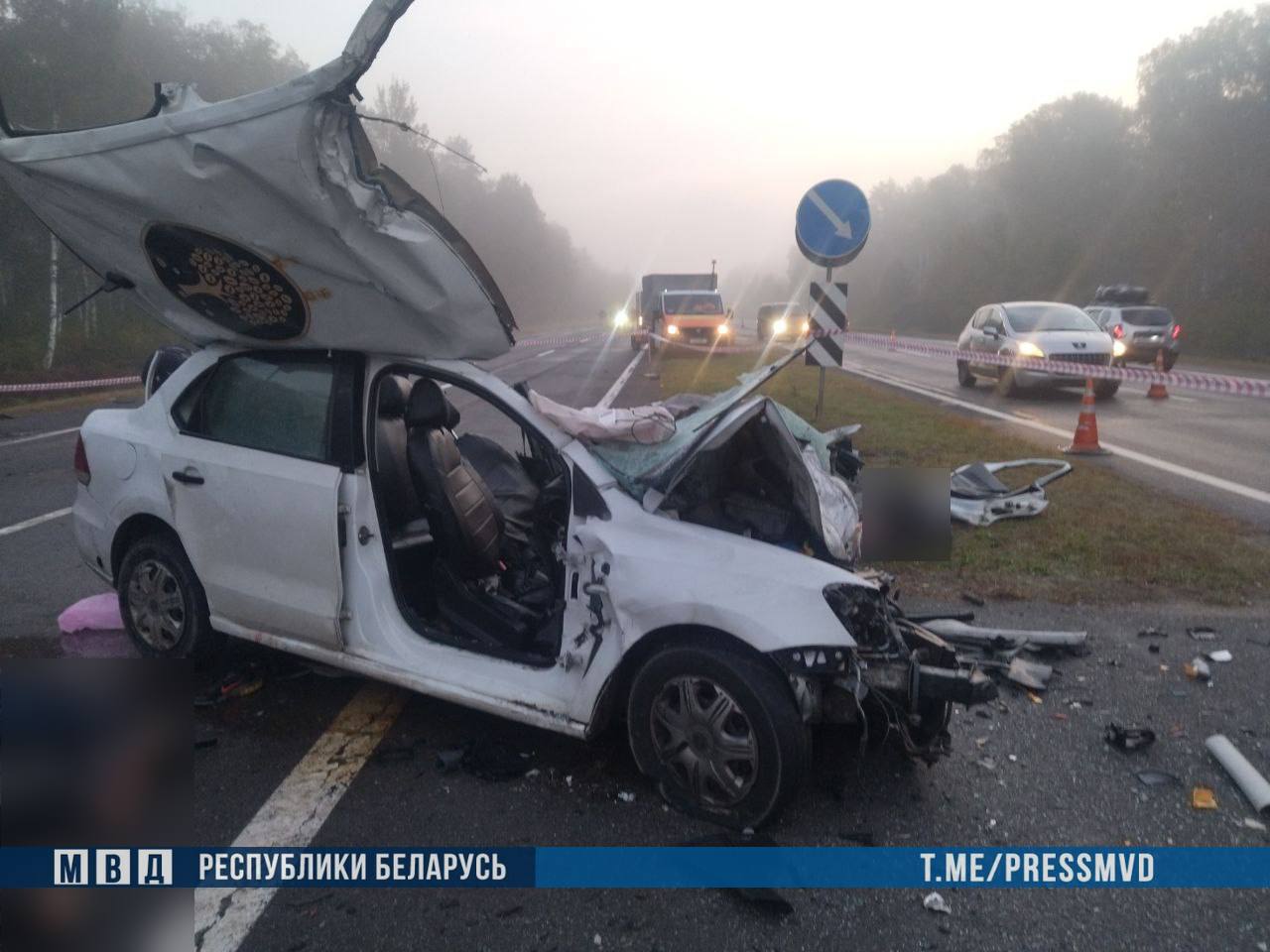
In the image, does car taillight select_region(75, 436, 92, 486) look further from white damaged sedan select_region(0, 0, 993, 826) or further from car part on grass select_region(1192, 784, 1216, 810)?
car part on grass select_region(1192, 784, 1216, 810)

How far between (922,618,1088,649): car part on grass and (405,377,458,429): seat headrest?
268cm

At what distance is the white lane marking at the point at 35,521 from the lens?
23.1 feet

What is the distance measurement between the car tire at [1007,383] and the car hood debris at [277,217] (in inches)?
565

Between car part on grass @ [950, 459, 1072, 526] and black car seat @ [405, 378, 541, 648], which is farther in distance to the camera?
car part on grass @ [950, 459, 1072, 526]

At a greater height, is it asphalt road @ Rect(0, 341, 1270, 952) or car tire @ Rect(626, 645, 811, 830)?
car tire @ Rect(626, 645, 811, 830)

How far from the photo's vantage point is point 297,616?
3.87m

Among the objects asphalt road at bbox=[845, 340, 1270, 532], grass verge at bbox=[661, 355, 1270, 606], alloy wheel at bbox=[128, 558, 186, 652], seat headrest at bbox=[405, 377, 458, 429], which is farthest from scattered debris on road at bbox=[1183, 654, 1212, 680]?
alloy wheel at bbox=[128, 558, 186, 652]

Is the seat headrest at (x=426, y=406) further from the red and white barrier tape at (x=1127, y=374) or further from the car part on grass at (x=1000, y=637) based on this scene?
the red and white barrier tape at (x=1127, y=374)

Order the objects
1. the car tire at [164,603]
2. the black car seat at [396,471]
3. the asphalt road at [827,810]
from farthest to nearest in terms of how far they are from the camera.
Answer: the car tire at [164,603] < the black car seat at [396,471] < the asphalt road at [827,810]

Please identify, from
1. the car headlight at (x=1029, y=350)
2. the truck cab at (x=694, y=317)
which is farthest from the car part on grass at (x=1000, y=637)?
the truck cab at (x=694, y=317)

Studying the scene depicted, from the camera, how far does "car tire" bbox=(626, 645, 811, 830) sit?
297cm

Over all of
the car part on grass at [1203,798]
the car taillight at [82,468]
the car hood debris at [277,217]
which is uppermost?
the car hood debris at [277,217]

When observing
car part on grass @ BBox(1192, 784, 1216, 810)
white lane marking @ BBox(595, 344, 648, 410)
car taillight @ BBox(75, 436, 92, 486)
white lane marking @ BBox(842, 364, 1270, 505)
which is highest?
car taillight @ BBox(75, 436, 92, 486)

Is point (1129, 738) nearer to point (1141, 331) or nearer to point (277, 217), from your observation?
point (277, 217)
